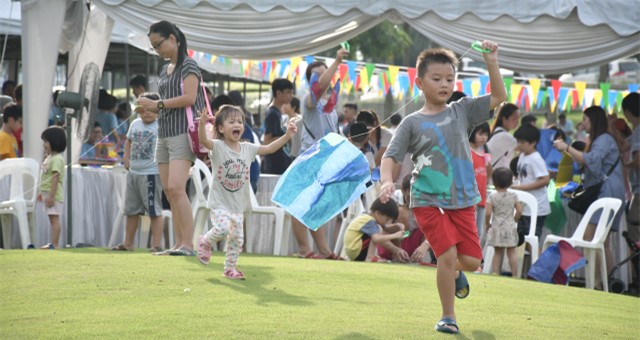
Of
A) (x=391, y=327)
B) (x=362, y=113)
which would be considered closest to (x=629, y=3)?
(x=362, y=113)

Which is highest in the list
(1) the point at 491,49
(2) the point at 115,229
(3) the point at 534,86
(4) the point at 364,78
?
(4) the point at 364,78

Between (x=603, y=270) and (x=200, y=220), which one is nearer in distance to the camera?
(x=603, y=270)

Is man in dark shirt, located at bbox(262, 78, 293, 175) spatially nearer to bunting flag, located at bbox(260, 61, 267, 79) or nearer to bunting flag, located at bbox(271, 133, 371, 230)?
bunting flag, located at bbox(271, 133, 371, 230)

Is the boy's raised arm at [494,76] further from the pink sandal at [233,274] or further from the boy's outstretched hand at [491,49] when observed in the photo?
the pink sandal at [233,274]

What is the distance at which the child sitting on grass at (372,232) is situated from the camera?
1130 cm

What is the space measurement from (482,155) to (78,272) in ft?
15.0

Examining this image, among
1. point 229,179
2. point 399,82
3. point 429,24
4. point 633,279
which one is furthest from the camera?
point 399,82

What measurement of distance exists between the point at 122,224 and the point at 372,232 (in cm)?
325

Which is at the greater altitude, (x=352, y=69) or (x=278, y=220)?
(x=352, y=69)

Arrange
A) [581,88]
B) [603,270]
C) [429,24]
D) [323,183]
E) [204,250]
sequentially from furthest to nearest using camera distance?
1. [581,88]
2. [429,24]
3. [603,270]
4. [204,250]
5. [323,183]

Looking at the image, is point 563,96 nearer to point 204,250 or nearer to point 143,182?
point 143,182

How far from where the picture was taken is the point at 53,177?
11.7 m

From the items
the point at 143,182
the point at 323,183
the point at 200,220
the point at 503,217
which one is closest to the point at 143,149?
the point at 143,182

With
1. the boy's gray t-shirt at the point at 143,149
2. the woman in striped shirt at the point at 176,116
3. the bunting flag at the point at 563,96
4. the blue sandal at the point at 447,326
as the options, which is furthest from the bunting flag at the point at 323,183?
the bunting flag at the point at 563,96
